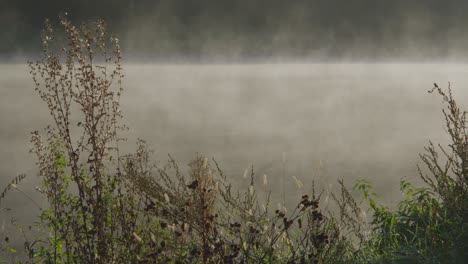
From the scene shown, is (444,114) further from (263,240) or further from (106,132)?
(106,132)

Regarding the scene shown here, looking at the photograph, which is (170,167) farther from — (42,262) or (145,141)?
(42,262)

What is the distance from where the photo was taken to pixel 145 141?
6758 mm

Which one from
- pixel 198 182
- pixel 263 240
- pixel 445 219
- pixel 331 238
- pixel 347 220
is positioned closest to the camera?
pixel 198 182

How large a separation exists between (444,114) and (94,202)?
3309 mm

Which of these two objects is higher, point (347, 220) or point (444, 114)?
point (444, 114)

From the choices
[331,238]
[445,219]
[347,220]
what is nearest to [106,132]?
[331,238]

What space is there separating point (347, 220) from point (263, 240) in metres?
1.72

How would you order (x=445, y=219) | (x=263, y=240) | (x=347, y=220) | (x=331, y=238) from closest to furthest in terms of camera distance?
1. (x=263, y=240)
2. (x=331, y=238)
3. (x=445, y=219)
4. (x=347, y=220)

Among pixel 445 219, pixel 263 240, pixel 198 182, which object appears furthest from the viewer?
pixel 445 219

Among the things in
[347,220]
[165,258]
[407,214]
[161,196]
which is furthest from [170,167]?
[407,214]

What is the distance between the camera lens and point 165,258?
573 centimetres

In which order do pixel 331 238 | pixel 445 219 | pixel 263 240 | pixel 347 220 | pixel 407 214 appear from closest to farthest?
pixel 263 240 → pixel 331 238 → pixel 445 219 → pixel 347 220 → pixel 407 214

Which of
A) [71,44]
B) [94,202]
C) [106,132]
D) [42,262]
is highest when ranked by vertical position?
[71,44]

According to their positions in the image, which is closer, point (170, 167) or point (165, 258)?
point (165, 258)
